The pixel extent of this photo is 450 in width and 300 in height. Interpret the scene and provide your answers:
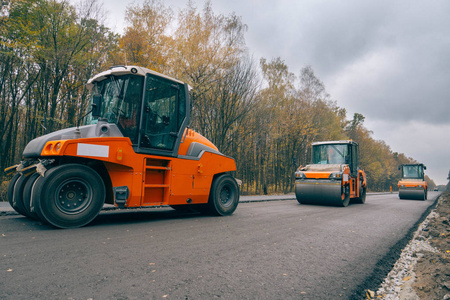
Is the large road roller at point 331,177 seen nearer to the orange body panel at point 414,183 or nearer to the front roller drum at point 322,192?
the front roller drum at point 322,192

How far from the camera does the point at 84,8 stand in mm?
13492

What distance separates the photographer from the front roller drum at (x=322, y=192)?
1161 cm

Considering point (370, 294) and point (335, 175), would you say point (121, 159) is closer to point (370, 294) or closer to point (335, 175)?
point (370, 294)

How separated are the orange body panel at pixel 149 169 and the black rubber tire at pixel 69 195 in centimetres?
31

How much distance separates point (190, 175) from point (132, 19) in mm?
12741

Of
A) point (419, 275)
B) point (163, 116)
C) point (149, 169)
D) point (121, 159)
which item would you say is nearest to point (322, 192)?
point (163, 116)

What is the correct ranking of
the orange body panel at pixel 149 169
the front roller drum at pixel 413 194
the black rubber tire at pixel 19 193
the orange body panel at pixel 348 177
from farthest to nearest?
the front roller drum at pixel 413 194
the orange body panel at pixel 348 177
the black rubber tire at pixel 19 193
the orange body panel at pixel 149 169

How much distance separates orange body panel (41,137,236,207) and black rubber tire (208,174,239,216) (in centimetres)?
19

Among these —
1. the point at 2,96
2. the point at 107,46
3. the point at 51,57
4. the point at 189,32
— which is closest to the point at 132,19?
the point at 107,46

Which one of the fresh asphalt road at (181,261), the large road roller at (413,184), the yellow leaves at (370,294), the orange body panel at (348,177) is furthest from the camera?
the large road roller at (413,184)

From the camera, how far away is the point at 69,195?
512cm

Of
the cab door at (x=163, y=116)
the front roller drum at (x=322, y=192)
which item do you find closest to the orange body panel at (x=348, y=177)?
the front roller drum at (x=322, y=192)

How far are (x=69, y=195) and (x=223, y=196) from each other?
13.4ft

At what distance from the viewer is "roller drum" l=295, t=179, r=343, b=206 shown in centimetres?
1161
